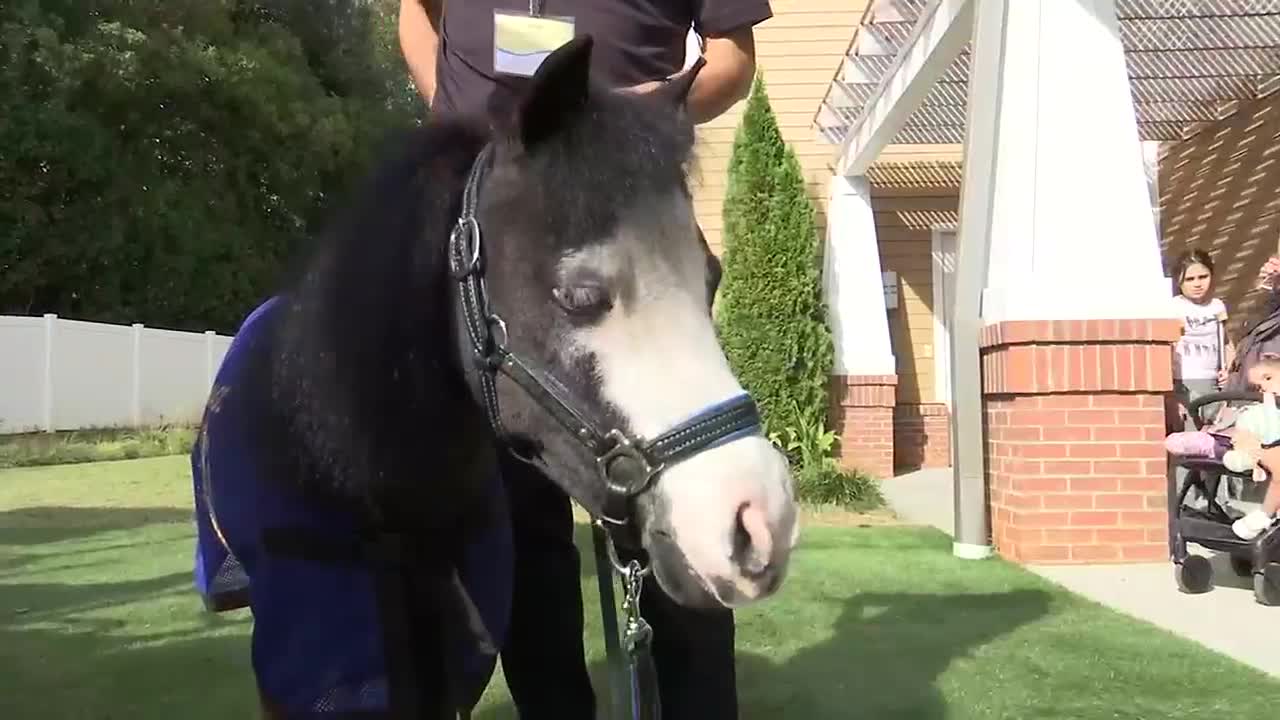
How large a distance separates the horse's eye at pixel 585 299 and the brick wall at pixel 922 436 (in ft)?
30.9

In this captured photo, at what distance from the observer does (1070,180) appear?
5.02 metres

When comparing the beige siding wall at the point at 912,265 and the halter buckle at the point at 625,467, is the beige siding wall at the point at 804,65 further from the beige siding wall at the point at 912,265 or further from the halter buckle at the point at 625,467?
the halter buckle at the point at 625,467

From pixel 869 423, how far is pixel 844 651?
20.0ft

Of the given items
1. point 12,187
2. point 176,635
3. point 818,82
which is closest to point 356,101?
point 12,187

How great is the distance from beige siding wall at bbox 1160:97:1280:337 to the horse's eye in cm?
848

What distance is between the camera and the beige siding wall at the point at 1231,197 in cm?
877

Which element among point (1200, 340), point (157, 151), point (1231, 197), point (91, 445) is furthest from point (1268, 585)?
point (157, 151)

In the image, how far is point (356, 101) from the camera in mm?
24859

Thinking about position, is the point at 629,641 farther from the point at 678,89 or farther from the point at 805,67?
the point at 805,67

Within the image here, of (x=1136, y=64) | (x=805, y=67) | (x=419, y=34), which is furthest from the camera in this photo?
(x=805, y=67)

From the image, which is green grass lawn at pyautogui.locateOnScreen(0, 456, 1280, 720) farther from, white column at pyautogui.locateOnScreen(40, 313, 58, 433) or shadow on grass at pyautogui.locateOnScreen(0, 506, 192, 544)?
white column at pyautogui.locateOnScreen(40, 313, 58, 433)

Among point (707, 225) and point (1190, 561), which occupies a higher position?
point (707, 225)

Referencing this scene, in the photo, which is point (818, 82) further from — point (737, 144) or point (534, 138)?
point (534, 138)

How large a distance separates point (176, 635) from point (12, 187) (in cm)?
1786
